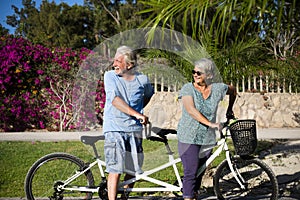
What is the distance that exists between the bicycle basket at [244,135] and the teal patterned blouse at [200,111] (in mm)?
218

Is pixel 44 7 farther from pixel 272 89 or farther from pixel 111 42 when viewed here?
pixel 111 42

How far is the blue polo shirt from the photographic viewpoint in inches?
146

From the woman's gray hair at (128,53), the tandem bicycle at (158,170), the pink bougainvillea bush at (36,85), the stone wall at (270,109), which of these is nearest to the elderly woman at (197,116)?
the tandem bicycle at (158,170)

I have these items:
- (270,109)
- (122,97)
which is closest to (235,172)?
(122,97)

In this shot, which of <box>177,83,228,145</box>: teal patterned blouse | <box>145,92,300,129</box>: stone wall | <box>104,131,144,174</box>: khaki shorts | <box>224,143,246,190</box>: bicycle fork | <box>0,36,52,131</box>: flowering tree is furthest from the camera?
<box>145,92,300,129</box>: stone wall

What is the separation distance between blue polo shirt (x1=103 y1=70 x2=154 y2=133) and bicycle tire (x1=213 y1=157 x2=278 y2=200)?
1.12m

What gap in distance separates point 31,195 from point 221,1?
8.69 ft

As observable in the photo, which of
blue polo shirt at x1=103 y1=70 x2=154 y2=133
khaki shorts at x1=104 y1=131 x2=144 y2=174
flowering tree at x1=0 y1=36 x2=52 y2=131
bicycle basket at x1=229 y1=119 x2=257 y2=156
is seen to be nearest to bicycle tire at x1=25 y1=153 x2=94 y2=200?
khaki shorts at x1=104 y1=131 x2=144 y2=174

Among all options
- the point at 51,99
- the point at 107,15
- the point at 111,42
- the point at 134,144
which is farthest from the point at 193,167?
the point at 107,15

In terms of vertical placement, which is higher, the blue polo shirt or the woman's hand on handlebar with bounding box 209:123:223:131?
the blue polo shirt

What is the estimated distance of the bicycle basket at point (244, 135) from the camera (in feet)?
13.1

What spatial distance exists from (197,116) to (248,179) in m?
1.50

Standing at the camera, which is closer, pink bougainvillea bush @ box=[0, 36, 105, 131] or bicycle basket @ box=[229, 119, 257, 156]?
bicycle basket @ box=[229, 119, 257, 156]

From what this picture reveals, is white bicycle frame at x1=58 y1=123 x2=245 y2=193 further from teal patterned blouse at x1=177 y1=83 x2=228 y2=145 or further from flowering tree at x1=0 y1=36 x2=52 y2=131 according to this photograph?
flowering tree at x1=0 y1=36 x2=52 y2=131
